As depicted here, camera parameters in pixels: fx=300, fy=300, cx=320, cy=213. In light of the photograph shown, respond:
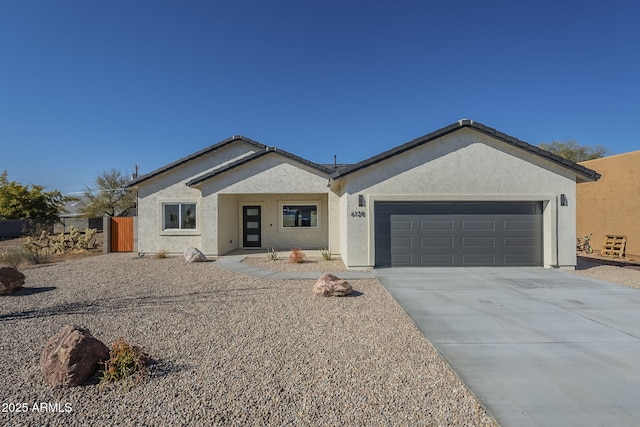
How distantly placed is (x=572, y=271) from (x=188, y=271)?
42.7 feet

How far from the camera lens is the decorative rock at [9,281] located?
7.20m

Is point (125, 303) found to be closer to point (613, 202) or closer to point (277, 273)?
point (277, 273)

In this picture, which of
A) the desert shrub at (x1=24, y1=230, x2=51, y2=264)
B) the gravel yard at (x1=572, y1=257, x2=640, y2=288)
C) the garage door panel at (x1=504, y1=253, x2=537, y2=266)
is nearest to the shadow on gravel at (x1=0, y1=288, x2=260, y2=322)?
the desert shrub at (x1=24, y1=230, x2=51, y2=264)

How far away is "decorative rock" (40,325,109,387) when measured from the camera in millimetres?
3354

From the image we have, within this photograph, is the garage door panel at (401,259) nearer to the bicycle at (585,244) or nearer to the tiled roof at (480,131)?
the tiled roof at (480,131)

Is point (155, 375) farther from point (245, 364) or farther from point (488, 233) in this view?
point (488, 233)

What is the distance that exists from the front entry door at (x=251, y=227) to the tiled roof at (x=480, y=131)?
7318 millimetres

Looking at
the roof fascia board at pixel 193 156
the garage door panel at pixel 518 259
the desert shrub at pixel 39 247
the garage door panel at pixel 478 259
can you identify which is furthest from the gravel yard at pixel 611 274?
the desert shrub at pixel 39 247

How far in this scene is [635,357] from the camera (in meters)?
4.06

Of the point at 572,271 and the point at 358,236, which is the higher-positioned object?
the point at 358,236

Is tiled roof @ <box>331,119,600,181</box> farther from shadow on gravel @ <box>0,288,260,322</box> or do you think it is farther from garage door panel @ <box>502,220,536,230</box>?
shadow on gravel @ <box>0,288,260,322</box>

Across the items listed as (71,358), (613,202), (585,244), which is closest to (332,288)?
(71,358)

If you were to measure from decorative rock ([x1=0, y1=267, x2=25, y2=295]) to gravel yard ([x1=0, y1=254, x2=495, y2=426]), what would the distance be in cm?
28

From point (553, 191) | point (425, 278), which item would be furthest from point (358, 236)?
point (553, 191)
